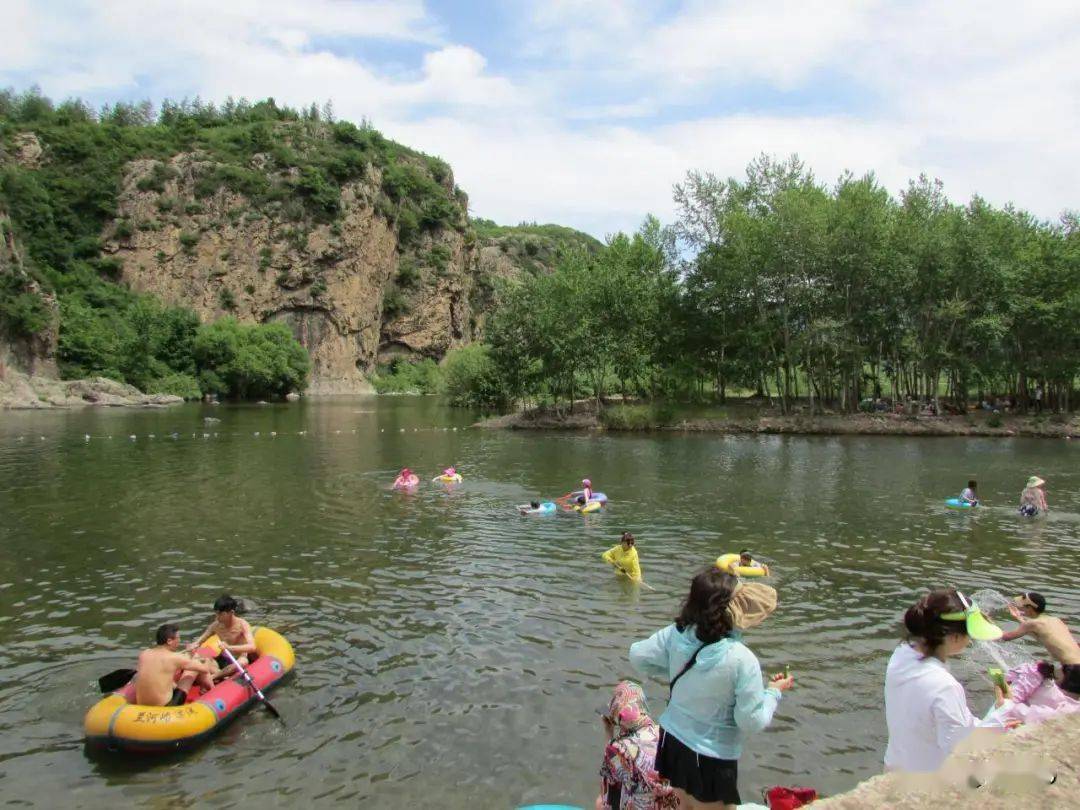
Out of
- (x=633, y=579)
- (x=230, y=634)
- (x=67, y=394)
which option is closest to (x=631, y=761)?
(x=230, y=634)

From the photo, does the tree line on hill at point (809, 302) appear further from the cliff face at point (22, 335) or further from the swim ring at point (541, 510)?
the cliff face at point (22, 335)

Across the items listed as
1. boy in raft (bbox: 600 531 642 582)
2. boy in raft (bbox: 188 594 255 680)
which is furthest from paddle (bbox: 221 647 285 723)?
boy in raft (bbox: 600 531 642 582)

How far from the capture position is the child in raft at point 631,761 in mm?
4824

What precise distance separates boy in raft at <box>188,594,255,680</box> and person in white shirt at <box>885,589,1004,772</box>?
808 centimetres

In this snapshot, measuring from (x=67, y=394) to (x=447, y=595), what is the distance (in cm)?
7193

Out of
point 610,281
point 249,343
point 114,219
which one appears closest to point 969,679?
point 610,281

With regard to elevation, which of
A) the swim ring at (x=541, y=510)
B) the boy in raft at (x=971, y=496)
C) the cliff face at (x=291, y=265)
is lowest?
the swim ring at (x=541, y=510)

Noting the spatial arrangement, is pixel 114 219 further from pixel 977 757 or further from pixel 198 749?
pixel 977 757

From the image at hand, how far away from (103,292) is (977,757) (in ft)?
351

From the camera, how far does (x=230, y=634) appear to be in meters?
9.98

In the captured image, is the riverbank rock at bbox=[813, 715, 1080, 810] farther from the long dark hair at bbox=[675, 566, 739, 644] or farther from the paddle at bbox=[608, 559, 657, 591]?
the paddle at bbox=[608, 559, 657, 591]

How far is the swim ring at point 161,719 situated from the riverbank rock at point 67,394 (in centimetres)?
6733

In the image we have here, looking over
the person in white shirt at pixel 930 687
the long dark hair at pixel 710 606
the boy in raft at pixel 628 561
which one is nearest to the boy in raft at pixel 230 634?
the boy in raft at pixel 628 561

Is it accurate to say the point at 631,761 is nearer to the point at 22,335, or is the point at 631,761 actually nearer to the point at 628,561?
the point at 628,561
